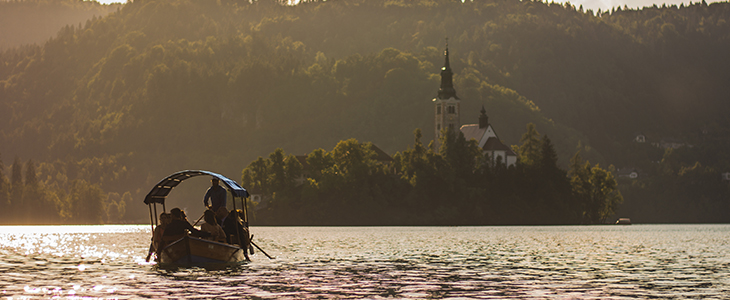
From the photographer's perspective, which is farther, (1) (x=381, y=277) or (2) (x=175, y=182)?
(2) (x=175, y=182)

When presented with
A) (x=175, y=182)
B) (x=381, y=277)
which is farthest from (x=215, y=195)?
(x=381, y=277)

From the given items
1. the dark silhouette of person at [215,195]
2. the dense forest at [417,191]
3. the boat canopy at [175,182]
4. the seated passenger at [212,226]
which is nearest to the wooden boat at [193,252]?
the seated passenger at [212,226]

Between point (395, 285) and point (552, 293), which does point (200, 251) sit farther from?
point (552, 293)

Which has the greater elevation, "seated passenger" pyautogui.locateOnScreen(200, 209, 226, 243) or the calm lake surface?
"seated passenger" pyautogui.locateOnScreen(200, 209, 226, 243)

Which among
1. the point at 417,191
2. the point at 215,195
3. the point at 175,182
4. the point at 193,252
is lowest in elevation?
the point at 193,252

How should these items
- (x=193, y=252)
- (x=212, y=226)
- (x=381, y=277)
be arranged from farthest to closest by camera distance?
1. (x=212, y=226)
2. (x=193, y=252)
3. (x=381, y=277)

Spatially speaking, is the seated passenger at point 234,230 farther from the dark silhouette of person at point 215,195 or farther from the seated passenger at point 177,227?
the seated passenger at point 177,227

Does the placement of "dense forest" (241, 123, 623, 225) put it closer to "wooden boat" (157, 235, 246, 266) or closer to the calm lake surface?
the calm lake surface

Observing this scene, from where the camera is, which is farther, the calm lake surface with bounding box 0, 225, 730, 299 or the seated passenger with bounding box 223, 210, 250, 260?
the seated passenger with bounding box 223, 210, 250, 260

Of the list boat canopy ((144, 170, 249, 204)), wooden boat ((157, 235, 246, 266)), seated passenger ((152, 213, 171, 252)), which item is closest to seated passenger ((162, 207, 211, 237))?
seated passenger ((152, 213, 171, 252))

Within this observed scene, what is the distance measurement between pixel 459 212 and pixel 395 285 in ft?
508

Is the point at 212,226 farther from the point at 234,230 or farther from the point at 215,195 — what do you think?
the point at 234,230

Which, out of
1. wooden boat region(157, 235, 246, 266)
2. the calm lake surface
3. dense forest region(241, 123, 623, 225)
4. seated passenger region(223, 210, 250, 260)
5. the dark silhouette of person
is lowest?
the calm lake surface

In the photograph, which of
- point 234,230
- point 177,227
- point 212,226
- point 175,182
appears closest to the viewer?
point 177,227
